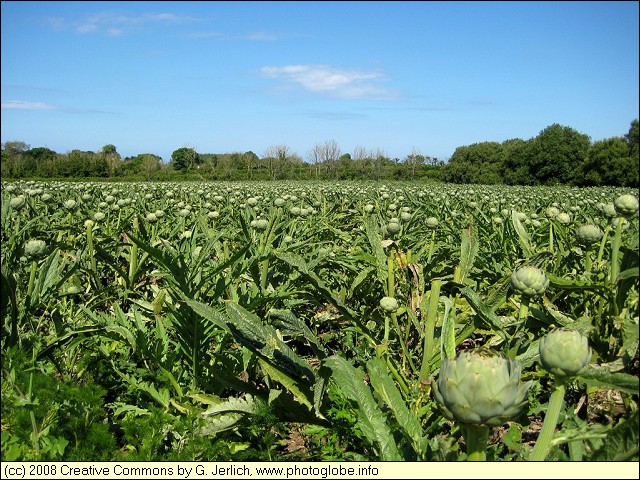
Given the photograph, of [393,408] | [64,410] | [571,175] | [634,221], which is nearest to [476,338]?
[634,221]

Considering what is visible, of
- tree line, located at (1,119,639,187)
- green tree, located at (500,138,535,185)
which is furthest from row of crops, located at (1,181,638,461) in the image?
green tree, located at (500,138,535,185)

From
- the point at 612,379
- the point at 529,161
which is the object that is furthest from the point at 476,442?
the point at 529,161

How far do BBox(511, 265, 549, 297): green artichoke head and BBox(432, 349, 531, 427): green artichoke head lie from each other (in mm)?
764

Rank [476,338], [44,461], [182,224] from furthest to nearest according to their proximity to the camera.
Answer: [182,224], [476,338], [44,461]

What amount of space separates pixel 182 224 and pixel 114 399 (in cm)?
212

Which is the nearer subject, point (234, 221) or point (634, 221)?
point (634, 221)

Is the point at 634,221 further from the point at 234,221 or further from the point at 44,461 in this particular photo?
the point at 234,221

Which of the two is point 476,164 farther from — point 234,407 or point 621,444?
point 621,444

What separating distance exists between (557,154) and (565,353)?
1418 inches

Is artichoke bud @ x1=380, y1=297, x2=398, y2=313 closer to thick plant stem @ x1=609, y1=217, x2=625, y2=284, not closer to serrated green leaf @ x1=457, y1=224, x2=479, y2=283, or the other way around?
serrated green leaf @ x1=457, y1=224, x2=479, y2=283

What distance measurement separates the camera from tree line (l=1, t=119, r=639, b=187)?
2883cm

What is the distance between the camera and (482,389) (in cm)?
105

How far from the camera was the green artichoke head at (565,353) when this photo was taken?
1156 mm

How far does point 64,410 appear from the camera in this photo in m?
1.63
